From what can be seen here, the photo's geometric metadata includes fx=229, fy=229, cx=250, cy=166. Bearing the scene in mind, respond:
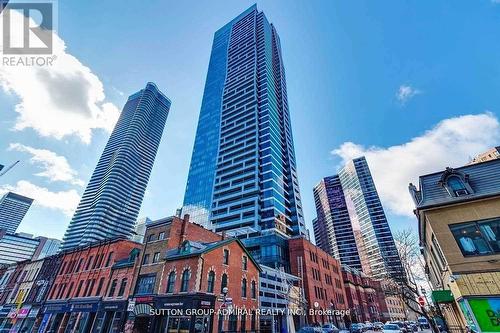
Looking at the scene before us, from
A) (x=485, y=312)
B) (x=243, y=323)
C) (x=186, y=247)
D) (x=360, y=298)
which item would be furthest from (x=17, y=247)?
(x=485, y=312)

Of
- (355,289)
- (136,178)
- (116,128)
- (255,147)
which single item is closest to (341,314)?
(355,289)

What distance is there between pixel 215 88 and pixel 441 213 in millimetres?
123865

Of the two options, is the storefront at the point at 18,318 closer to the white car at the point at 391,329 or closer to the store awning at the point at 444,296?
the white car at the point at 391,329

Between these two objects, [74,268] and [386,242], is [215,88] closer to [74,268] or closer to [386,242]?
[74,268]

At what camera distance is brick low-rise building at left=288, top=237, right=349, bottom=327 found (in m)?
42.8


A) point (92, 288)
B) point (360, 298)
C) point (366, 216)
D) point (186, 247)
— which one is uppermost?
point (366, 216)

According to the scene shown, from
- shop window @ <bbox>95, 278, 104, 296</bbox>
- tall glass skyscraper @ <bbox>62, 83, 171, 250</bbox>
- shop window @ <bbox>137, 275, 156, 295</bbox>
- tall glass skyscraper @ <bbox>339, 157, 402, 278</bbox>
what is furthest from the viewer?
tall glass skyscraper @ <bbox>62, 83, 171, 250</bbox>

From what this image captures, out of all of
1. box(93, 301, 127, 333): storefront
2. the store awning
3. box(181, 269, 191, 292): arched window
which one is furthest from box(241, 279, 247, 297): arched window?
the store awning

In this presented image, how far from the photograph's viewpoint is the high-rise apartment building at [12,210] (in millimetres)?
178250

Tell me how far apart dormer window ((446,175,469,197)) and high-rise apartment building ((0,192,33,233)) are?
25833 centimetres

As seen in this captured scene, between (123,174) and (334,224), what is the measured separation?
456ft

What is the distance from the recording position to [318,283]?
154 ft

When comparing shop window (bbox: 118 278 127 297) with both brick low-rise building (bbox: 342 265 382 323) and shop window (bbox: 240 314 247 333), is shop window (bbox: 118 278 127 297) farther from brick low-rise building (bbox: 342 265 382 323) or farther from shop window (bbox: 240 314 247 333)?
brick low-rise building (bbox: 342 265 382 323)

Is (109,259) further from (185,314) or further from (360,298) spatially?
(360,298)
